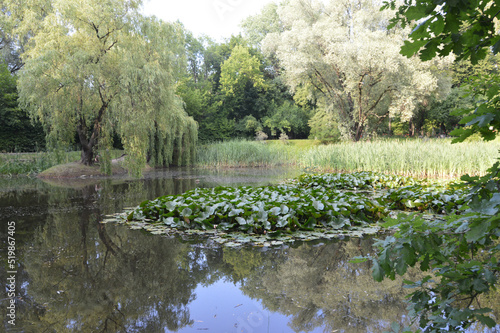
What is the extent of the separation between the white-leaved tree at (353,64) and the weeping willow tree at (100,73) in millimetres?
9612

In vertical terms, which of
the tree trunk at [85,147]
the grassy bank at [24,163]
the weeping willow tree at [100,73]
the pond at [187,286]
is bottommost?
the pond at [187,286]

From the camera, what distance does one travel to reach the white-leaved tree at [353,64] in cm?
1656

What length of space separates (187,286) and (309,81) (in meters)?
19.1

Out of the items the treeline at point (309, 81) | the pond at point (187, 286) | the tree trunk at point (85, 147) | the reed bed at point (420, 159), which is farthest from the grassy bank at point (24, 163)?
the pond at point (187, 286)

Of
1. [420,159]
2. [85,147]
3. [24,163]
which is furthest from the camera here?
[24,163]

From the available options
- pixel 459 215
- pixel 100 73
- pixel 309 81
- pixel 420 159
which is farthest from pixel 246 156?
pixel 459 215

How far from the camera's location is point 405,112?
16938 mm

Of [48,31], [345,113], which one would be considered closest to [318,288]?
[48,31]

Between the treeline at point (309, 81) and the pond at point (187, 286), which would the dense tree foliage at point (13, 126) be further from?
the pond at point (187, 286)

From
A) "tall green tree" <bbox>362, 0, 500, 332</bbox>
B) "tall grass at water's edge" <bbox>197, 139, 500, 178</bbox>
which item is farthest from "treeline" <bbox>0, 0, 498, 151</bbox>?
"tall green tree" <bbox>362, 0, 500, 332</bbox>

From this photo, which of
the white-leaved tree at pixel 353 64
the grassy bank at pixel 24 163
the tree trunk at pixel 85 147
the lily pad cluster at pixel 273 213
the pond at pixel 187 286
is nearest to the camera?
the pond at pixel 187 286

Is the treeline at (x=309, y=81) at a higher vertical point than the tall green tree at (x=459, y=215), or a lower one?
higher

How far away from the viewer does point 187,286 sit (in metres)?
2.61

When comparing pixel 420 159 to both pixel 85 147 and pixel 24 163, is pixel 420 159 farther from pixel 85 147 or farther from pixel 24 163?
pixel 24 163
